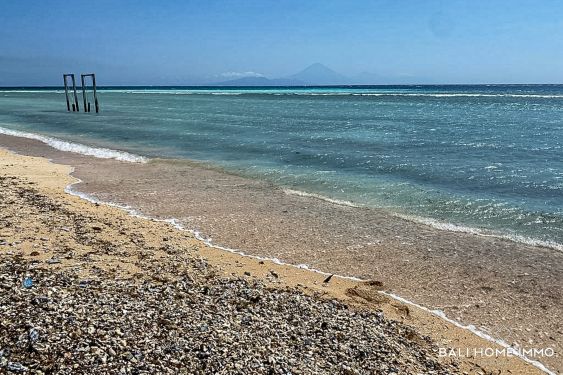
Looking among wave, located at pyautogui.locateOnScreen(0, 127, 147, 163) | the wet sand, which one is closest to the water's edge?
wave, located at pyautogui.locateOnScreen(0, 127, 147, 163)

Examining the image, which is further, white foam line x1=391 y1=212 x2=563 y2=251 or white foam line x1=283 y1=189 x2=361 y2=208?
white foam line x1=283 y1=189 x2=361 y2=208

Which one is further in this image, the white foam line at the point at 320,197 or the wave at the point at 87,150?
the wave at the point at 87,150

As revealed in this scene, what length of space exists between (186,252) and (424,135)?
21683 mm

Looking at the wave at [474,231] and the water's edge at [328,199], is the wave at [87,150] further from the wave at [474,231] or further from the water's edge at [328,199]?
the wave at [474,231]

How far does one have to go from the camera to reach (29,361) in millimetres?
4504

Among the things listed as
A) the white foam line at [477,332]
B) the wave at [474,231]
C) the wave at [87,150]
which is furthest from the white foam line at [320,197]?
the wave at [87,150]

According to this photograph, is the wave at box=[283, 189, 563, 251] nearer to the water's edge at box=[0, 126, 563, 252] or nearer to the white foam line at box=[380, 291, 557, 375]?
the water's edge at box=[0, 126, 563, 252]

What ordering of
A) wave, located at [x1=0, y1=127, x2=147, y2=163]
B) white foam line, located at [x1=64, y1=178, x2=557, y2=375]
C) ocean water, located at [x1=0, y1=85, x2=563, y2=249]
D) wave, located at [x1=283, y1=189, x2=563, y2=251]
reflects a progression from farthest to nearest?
1. wave, located at [x1=0, y1=127, x2=147, y2=163]
2. ocean water, located at [x1=0, y1=85, x2=563, y2=249]
3. wave, located at [x1=283, y1=189, x2=563, y2=251]
4. white foam line, located at [x1=64, y1=178, x2=557, y2=375]

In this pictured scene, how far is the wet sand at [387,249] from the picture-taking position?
22.9 ft

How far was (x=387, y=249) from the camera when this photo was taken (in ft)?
30.3

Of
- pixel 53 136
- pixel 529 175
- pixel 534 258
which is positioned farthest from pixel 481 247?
pixel 53 136

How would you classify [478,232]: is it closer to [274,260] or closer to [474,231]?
[474,231]

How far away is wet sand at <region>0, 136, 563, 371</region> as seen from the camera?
274 inches

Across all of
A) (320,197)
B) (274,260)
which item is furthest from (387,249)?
(320,197)
